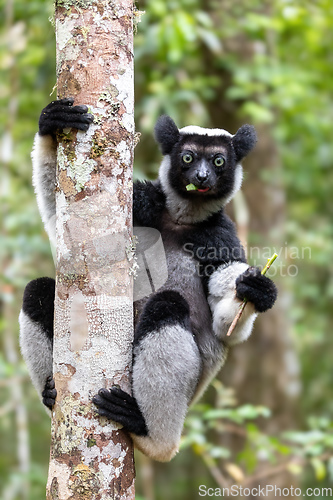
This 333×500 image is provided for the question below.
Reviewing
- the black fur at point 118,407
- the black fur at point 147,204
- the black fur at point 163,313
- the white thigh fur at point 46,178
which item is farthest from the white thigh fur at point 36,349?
the black fur at point 147,204

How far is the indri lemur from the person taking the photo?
2.78 metres

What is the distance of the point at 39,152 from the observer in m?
3.13

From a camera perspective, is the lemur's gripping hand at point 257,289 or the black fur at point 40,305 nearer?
the lemur's gripping hand at point 257,289

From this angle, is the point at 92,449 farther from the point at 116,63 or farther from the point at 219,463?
the point at 219,463

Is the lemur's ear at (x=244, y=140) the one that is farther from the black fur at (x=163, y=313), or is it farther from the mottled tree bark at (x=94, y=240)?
the mottled tree bark at (x=94, y=240)

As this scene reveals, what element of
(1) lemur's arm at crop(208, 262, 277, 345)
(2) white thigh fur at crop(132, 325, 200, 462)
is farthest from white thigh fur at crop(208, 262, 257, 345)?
(2) white thigh fur at crop(132, 325, 200, 462)

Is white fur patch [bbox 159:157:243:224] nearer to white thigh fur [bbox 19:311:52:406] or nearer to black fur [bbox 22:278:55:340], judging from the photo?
black fur [bbox 22:278:55:340]

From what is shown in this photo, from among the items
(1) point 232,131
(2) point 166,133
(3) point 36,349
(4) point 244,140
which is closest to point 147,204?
(2) point 166,133

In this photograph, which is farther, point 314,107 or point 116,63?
point 314,107

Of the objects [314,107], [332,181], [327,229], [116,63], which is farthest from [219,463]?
[116,63]

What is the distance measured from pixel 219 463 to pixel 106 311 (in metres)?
5.77

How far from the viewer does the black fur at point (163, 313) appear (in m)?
2.90

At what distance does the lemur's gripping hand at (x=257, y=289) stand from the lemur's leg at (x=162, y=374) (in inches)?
15.6

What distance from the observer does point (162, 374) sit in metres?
2.88
